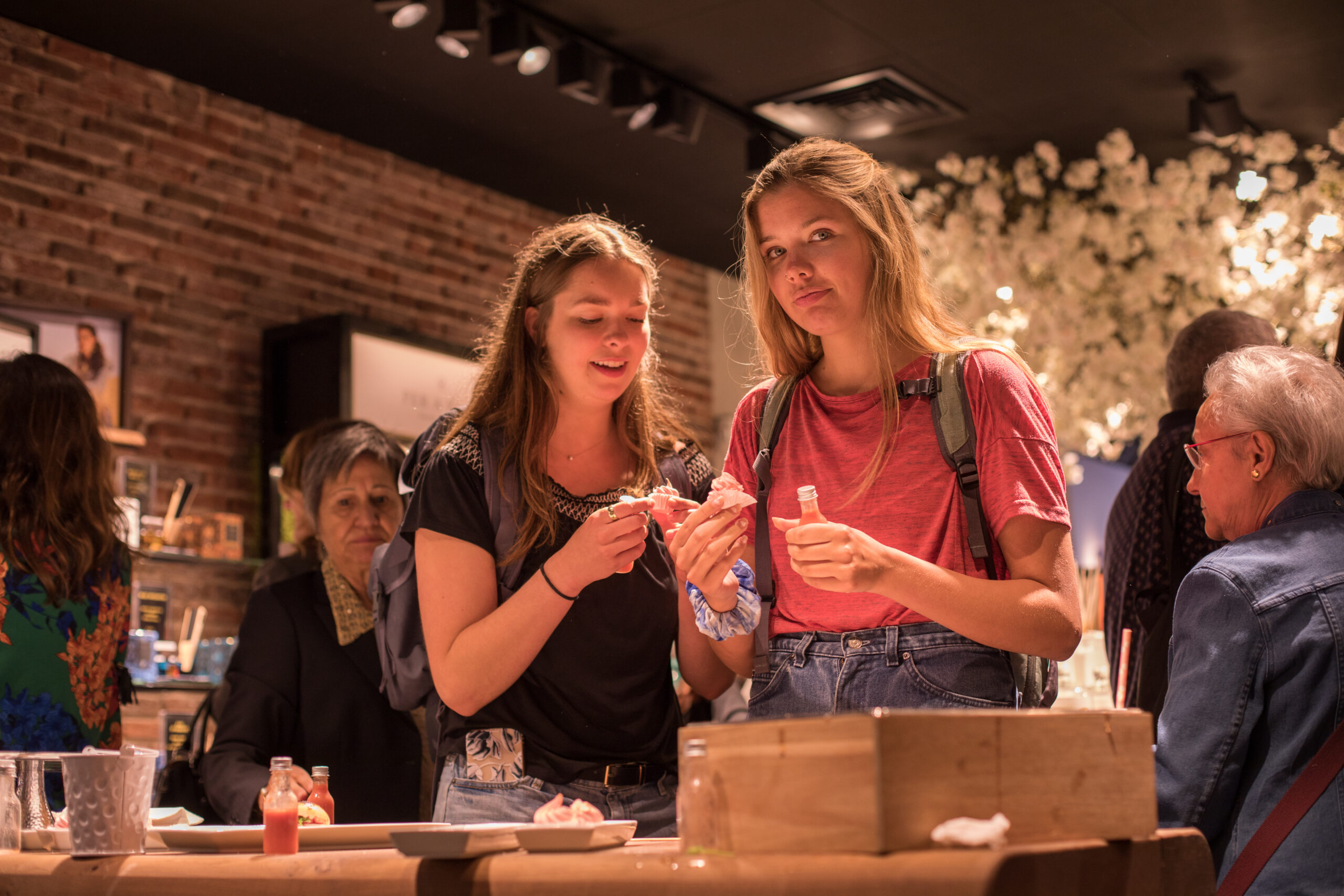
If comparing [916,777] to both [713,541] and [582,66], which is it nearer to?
[713,541]

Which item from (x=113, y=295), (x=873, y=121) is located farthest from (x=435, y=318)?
(x=873, y=121)

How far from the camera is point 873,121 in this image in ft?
20.0

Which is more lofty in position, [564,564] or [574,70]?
[574,70]

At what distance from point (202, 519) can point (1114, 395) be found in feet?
13.8

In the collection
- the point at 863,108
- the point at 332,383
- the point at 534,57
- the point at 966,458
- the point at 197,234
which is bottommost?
the point at 966,458

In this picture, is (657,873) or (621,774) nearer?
(657,873)

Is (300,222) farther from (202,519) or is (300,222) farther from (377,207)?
(202,519)

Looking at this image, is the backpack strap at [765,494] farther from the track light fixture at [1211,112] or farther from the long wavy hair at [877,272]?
the track light fixture at [1211,112]

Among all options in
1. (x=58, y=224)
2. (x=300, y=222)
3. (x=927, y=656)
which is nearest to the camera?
(x=927, y=656)

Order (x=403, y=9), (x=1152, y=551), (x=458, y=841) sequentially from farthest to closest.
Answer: (x=403, y=9) < (x=1152, y=551) < (x=458, y=841)

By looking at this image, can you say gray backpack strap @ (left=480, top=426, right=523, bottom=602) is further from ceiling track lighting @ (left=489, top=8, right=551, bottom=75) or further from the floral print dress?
ceiling track lighting @ (left=489, top=8, right=551, bottom=75)

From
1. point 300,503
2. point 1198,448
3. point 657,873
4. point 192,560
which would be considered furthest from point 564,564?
point 192,560

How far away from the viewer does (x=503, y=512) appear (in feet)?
7.32

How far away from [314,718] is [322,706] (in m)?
0.03
